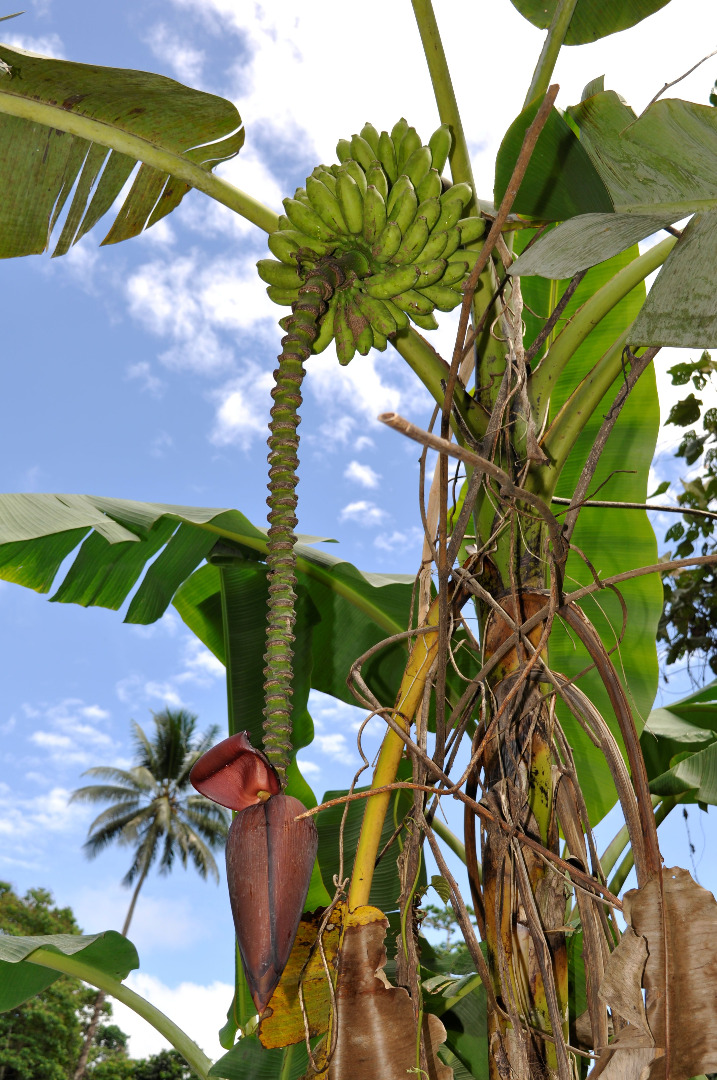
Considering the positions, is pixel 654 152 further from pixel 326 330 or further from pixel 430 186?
pixel 326 330

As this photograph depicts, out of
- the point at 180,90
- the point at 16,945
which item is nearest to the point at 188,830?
the point at 16,945

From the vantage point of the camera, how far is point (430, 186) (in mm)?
926

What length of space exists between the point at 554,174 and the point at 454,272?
160mm

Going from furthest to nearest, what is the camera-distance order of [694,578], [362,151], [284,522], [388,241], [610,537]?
[694,578] → [610,537] → [362,151] → [388,241] → [284,522]

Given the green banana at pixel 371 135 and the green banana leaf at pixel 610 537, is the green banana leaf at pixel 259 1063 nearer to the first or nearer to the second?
the green banana leaf at pixel 610 537

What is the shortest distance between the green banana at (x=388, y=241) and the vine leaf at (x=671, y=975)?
2.16ft

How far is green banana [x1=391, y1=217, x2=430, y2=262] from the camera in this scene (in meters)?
0.88

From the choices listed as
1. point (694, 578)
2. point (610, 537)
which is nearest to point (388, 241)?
point (610, 537)

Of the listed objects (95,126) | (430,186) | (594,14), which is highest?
(594,14)

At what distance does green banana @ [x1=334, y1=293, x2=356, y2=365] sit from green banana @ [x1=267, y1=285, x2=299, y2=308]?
55 mm

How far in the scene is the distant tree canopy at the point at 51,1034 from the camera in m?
11.4

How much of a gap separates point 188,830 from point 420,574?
1769 cm

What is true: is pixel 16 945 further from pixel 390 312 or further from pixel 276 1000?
pixel 390 312

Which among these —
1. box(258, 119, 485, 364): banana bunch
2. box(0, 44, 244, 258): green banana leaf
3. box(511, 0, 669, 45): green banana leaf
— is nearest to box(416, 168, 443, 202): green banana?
box(258, 119, 485, 364): banana bunch
